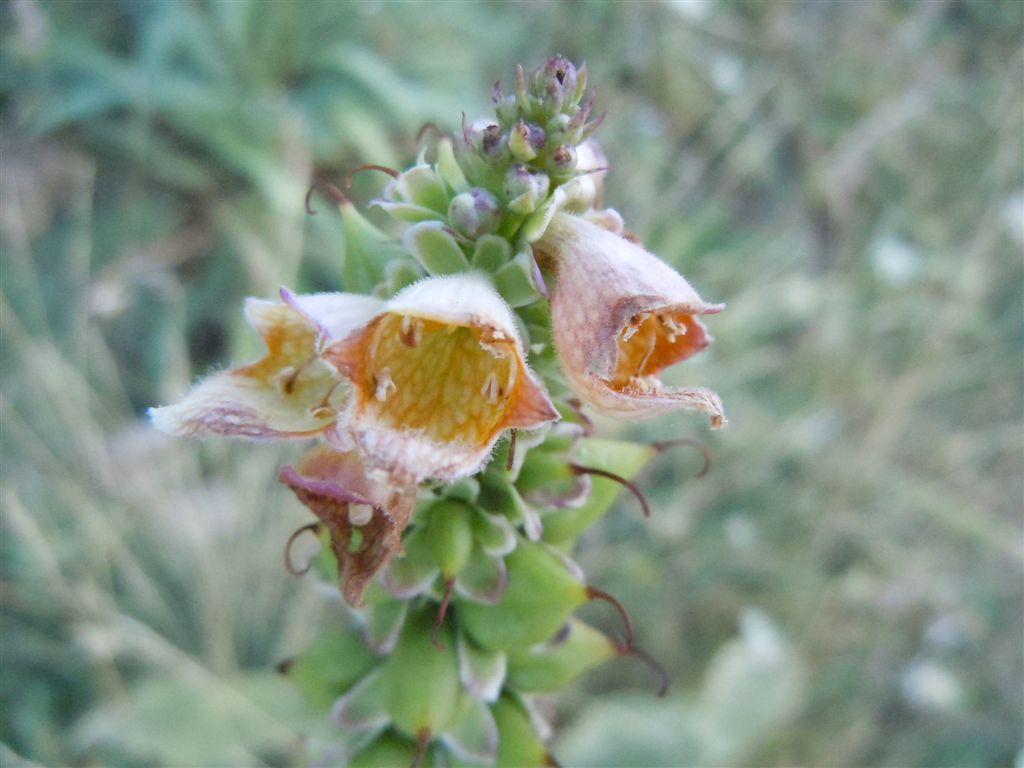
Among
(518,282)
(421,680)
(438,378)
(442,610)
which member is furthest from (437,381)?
(421,680)

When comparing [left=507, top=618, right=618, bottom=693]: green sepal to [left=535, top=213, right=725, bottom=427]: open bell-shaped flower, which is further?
[left=507, top=618, right=618, bottom=693]: green sepal

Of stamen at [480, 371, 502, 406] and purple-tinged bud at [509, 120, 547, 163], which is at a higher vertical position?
purple-tinged bud at [509, 120, 547, 163]

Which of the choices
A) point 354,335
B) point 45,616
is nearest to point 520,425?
point 354,335

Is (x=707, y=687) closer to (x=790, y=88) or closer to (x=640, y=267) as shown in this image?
(x=640, y=267)

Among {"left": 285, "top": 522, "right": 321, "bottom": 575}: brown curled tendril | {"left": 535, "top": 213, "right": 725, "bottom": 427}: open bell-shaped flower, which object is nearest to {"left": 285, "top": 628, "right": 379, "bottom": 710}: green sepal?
{"left": 285, "top": 522, "right": 321, "bottom": 575}: brown curled tendril

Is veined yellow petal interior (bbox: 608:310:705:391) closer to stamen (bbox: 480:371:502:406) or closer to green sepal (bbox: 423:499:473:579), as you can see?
stamen (bbox: 480:371:502:406)
